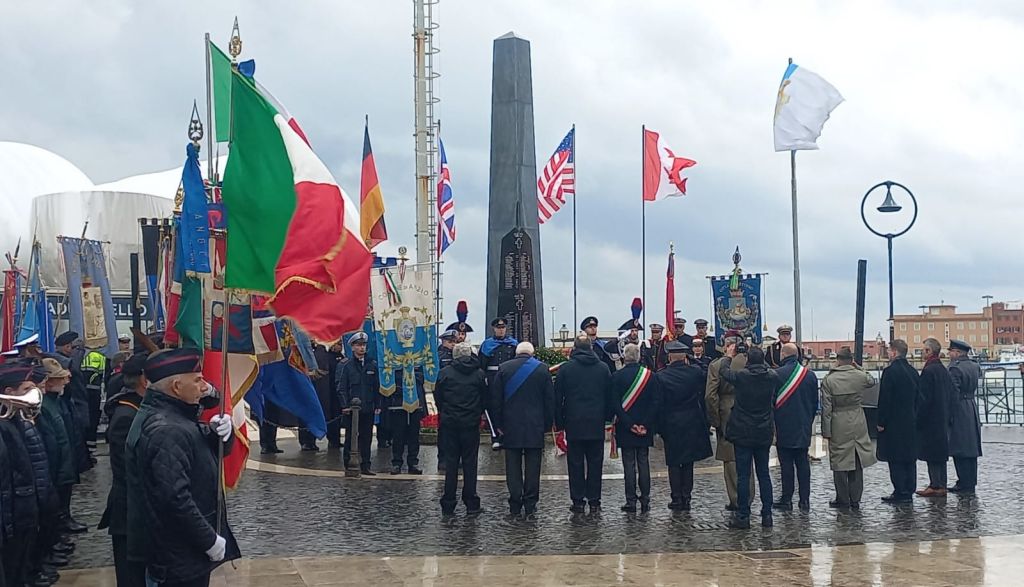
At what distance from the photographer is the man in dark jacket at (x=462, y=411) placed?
1205 centimetres

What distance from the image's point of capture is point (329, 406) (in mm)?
18156

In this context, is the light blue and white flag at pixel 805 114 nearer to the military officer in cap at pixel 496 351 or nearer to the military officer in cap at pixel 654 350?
the military officer in cap at pixel 654 350

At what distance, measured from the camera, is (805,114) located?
2045 centimetres

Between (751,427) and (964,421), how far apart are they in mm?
3555

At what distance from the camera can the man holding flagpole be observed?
20406 mm

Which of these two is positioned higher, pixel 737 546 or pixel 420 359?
pixel 420 359

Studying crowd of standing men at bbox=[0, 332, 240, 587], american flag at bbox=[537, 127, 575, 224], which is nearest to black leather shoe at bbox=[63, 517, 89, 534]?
crowd of standing men at bbox=[0, 332, 240, 587]

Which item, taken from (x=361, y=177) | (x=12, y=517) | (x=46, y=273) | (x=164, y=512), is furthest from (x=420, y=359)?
(x=46, y=273)

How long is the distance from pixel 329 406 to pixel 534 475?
23.2 ft

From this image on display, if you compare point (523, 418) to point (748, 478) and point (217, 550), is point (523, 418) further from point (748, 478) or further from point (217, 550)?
point (217, 550)

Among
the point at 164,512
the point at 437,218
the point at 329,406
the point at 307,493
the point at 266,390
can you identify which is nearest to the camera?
the point at 164,512

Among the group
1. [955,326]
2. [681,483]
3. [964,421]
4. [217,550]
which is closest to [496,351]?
[681,483]

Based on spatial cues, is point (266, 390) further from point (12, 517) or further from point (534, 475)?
point (534, 475)

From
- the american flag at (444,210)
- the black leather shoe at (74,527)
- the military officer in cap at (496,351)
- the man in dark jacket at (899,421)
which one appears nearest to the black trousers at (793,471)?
the man in dark jacket at (899,421)
